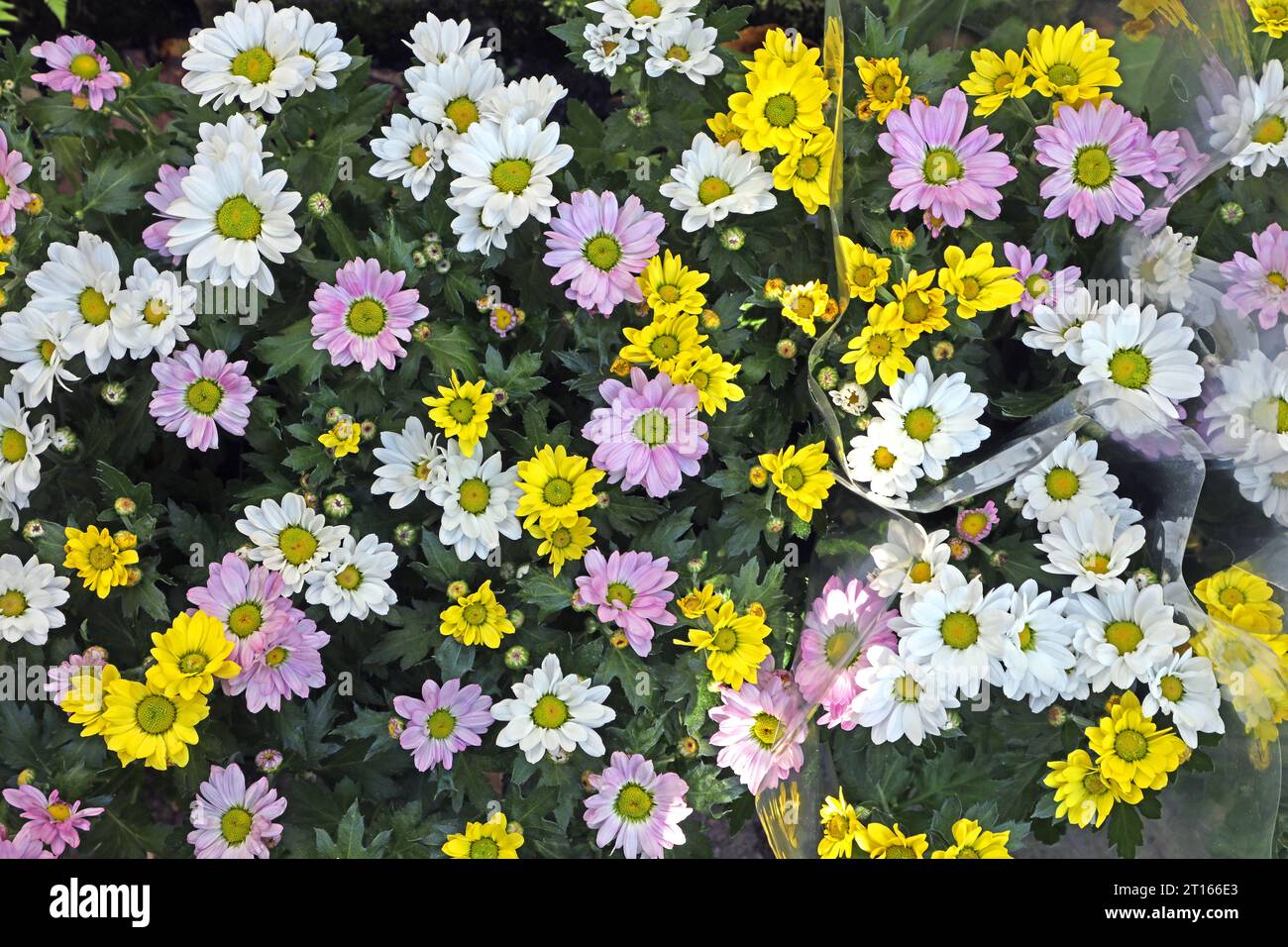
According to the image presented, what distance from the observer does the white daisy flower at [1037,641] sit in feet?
4.44

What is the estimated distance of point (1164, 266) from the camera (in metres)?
1.33

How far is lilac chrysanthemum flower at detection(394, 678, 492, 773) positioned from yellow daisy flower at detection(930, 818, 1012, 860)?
68 cm

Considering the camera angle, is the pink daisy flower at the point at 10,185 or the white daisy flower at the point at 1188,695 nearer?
the white daisy flower at the point at 1188,695

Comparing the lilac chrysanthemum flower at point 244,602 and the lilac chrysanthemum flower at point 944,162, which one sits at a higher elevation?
the lilac chrysanthemum flower at point 944,162

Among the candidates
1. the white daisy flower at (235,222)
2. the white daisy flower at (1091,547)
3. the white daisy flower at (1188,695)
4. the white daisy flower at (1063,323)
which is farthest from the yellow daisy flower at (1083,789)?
the white daisy flower at (235,222)

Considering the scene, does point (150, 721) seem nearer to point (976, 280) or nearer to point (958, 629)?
point (958, 629)

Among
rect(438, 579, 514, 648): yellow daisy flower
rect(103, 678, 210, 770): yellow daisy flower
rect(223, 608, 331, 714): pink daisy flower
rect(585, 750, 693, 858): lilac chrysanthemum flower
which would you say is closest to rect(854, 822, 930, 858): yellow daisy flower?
rect(585, 750, 693, 858): lilac chrysanthemum flower

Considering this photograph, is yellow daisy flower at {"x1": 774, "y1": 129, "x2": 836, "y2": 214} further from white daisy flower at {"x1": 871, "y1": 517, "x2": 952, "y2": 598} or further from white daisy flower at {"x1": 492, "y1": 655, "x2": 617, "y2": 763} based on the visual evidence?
white daisy flower at {"x1": 492, "y1": 655, "x2": 617, "y2": 763}

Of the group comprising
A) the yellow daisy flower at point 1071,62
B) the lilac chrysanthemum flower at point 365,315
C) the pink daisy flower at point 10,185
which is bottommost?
the lilac chrysanthemum flower at point 365,315

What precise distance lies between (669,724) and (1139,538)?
2.45 ft

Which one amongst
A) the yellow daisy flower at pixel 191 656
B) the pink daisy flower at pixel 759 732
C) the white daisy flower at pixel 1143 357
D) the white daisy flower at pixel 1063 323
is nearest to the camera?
the white daisy flower at pixel 1143 357

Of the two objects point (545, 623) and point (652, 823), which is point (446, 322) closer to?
point (545, 623)

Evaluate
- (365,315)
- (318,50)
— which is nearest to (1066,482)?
(365,315)

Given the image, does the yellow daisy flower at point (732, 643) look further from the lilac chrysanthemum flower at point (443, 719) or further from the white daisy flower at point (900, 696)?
the lilac chrysanthemum flower at point (443, 719)
